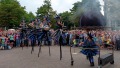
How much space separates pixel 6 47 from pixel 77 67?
10933mm

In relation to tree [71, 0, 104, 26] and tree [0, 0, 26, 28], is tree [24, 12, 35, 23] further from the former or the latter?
tree [71, 0, 104, 26]

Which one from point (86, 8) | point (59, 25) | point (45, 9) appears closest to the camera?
point (86, 8)

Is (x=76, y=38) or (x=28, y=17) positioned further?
(x=28, y=17)

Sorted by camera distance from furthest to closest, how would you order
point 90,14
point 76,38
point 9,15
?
1. point 9,15
2. point 76,38
3. point 90,14

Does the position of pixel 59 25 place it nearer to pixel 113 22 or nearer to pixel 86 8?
pixel 86 8

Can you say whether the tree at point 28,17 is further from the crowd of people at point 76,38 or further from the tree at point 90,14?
the tree at point 90,14

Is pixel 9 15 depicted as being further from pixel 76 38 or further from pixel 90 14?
pixel 90 14

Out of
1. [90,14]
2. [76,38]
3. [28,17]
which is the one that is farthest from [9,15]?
[90,14]

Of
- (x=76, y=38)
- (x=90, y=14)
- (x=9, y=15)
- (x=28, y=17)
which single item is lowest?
(x=76, y=38)

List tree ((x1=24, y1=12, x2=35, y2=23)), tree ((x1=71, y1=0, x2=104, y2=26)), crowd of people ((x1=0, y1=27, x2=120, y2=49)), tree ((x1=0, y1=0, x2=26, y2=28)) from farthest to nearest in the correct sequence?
1. tree ((x1=0, y1=0, x2=26, y2=28))
2. crowd of people ((x1=0, y1=27, x2=120, y2=49))
3. tree ((x1=24, y1=12, x2=35, y2=23))
4. tree ((x1=71, y1=0, x2=104, y2=26))

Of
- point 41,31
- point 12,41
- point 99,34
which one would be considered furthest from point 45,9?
point 41,31

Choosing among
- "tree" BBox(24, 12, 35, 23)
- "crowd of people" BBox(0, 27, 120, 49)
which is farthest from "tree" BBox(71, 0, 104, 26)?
"crowd of people" BBox(0, 27, 120, 49)

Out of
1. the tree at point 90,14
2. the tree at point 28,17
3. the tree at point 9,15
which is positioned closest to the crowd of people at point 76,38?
the tree at point 28,17

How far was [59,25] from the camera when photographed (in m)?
11.9
